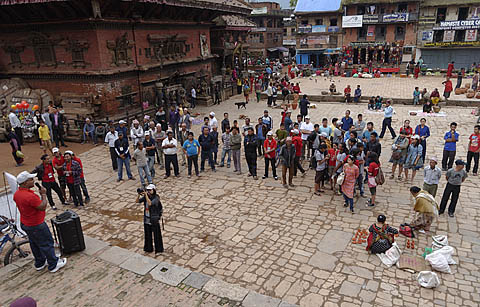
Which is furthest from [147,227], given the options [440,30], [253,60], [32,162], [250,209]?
[253,60]

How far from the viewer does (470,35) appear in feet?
121

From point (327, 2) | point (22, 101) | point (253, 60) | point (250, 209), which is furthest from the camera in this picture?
point (253, 60)

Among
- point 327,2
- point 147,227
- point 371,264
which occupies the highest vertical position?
point 327,2

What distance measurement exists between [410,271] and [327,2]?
43.9m

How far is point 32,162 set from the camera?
13828mm

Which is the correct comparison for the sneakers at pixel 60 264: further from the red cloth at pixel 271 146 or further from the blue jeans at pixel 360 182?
the blue jeans at pixel 360 182

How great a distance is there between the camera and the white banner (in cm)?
4127

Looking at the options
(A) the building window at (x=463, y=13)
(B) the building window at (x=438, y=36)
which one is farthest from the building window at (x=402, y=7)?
(A) the building window at (x=463, y=13)

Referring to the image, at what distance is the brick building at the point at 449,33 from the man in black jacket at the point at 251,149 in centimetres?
3608

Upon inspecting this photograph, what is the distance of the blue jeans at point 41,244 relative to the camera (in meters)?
6.26

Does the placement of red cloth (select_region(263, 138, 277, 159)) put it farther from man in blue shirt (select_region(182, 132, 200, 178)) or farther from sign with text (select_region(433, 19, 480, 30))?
sign with text (select_region(433, 19, 480, 30))

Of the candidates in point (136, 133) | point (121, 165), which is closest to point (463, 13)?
point (136, 133)

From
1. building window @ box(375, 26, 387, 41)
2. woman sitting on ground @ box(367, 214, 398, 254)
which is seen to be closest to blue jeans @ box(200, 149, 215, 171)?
woman sitting on ground @ box(367, 214, 398, 254)

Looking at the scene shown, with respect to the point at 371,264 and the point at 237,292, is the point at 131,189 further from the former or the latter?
the point at 371,264
